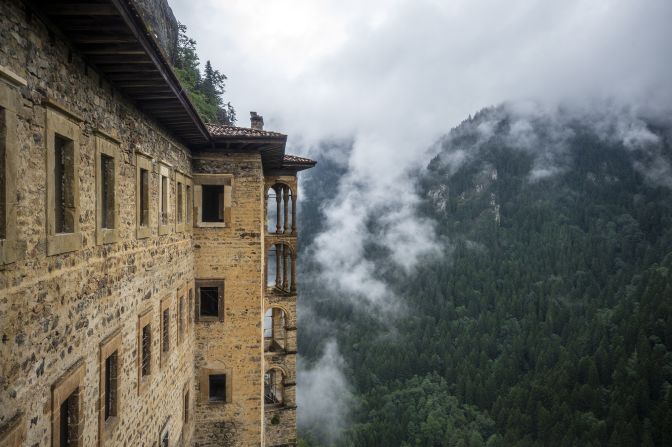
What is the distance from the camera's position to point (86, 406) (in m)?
6.64

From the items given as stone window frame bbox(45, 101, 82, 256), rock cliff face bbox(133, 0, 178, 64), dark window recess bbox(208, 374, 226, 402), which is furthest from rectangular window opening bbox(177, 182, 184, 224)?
rock cliff face bbox(133, 0, 178, 64)

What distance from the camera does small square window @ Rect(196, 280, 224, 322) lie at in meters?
14.4

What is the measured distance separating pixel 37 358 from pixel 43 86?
3.12 metres

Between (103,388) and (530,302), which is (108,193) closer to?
(103,388)

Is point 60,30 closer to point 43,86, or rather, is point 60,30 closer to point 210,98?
point 43,86

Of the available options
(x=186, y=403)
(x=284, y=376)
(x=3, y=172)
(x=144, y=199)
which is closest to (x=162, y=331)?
(x=144, y=199)

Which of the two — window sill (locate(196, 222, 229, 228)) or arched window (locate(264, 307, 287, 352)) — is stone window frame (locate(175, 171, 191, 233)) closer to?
window sill (locate(196, 222, 229, 228))

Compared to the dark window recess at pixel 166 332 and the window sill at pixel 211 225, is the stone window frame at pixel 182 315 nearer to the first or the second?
the dark window recess at pixel 166 332

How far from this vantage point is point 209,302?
1532cm

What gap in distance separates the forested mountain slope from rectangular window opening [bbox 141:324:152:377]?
74.5 meters

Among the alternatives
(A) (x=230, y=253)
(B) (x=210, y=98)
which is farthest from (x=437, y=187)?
(A) (x=230, y=253)

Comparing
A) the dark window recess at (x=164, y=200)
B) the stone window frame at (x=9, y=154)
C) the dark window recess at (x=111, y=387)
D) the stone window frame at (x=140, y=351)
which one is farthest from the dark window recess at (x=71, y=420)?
the dark window recess at (x=164, y=200)

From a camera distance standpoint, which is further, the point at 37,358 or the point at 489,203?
the point at 489,203

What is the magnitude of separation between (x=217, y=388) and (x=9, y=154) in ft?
45.3
